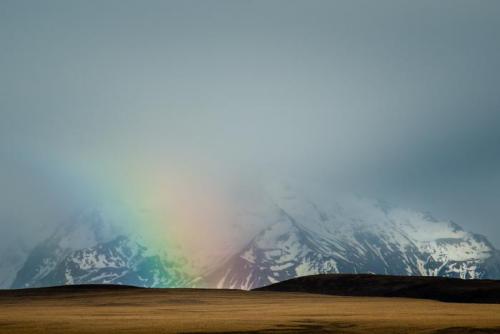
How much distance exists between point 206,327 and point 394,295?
129 m

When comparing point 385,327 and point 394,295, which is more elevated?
point 385,327

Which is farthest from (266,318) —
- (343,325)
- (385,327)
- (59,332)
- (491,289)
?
(491,289)

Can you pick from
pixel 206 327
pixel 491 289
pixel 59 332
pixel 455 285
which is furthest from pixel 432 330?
pixel 455 285

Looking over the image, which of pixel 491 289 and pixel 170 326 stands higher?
pixel 170 326

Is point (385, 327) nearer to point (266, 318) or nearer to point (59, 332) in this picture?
point (266, 318)

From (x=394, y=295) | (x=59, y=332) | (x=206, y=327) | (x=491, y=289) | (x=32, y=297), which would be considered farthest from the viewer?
(x=394, y=295)

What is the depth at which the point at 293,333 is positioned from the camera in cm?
7225

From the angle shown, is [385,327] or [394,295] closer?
[385,327]

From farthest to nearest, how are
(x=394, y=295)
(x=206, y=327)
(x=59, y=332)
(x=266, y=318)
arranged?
(x=394, y=295)
(x=266, y=318)
(x=206, y=327)
(x=59, y=332)

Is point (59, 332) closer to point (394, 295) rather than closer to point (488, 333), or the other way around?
point (488, 333)

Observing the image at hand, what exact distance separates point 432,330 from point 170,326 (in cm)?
2629

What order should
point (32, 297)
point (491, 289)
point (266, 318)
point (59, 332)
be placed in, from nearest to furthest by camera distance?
point (59, 332) < point (266, 318) < point (491, 289) < point (32, 297)

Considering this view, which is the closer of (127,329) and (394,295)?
(127,329)

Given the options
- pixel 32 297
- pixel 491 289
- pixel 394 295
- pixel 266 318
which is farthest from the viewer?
pixel 394 295
